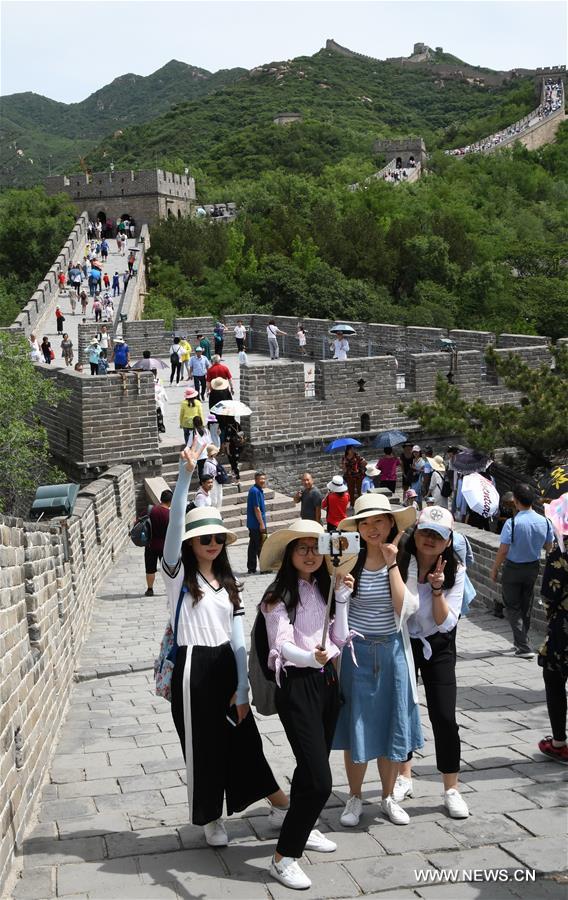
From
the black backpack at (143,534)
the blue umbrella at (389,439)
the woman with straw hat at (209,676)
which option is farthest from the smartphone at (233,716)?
the blue umbrella at (389,439)

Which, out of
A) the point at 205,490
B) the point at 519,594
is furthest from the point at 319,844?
the point at 205,490

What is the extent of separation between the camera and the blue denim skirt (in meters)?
4.94

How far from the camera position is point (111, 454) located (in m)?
16.2

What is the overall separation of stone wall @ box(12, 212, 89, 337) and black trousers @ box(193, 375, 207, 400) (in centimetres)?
981

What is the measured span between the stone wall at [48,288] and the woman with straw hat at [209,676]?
2475cm

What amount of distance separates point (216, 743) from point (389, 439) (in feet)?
41.8

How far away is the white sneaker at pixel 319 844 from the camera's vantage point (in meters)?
4.62

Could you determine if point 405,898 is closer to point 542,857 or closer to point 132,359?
point 542,857

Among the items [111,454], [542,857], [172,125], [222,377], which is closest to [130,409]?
[111,454]

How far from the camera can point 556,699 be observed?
5812 mm

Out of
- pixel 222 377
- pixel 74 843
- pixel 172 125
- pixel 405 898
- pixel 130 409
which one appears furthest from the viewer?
pixel 172 125

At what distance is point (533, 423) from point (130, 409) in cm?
584

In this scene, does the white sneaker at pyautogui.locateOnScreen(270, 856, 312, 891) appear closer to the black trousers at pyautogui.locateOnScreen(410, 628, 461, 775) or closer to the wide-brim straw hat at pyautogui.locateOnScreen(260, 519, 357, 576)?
the black trousers at pyautogui.locateOnScreen(410, 628, 461, 775)

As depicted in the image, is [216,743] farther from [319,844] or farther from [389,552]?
[389,552]
